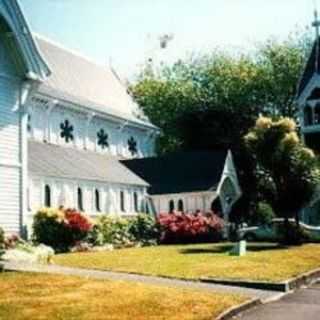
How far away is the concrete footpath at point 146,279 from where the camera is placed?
61.8 ft

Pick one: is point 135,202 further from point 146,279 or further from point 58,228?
point 146,279

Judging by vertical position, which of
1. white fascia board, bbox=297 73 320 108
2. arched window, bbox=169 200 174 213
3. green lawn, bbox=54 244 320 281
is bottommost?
green lawn, bbox=54 244 320 281


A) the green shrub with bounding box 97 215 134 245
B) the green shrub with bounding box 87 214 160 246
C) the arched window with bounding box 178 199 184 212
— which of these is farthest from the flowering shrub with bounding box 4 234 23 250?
the arched window with bounding box 178 199 184 212

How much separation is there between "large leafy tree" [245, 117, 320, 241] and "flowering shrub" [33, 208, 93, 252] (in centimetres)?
1027

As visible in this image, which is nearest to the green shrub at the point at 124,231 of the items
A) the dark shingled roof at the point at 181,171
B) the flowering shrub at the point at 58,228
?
the flowering shrub at the point at 58,228

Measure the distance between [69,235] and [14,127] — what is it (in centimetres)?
525

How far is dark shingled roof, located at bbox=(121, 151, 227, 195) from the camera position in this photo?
4475 centimetres

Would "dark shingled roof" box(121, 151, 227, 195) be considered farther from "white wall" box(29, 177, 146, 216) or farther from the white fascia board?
the white fascia board

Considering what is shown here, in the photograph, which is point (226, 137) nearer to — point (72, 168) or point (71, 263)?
point (72, 168)

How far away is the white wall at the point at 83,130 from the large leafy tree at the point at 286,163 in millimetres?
10461

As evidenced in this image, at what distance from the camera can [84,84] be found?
47812mm

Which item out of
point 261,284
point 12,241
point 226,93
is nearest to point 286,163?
point 12,241

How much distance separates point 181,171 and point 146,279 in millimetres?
27118

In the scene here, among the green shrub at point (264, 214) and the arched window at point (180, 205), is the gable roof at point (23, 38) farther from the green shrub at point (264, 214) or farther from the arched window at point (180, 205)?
the green shrub at point (264, 214)
